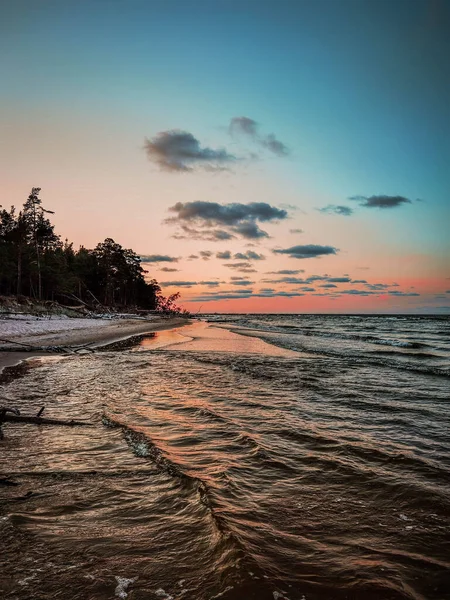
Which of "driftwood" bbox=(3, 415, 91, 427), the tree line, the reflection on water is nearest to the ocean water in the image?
"driftwood" bbox=(3, 415, 91, 427)

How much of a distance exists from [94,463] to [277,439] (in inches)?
136

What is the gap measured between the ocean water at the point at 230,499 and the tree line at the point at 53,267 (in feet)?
142

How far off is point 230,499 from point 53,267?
65946 mm

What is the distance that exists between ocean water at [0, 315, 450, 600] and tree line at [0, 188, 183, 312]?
4336cm

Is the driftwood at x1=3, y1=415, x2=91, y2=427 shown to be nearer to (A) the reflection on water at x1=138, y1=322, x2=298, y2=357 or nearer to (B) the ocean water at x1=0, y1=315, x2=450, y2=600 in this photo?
(B) the ocean water at x1=0, y1=315, x2=450, y2=600

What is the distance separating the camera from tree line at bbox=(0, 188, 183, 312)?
177ft

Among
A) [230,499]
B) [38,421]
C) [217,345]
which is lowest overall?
[217,345]

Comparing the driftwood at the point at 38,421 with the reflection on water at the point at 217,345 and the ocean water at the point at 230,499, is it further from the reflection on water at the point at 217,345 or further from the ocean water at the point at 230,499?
the reflection on water at the point at 217,345

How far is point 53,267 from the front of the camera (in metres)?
62.8

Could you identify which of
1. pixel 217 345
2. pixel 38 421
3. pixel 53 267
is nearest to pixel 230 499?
pixel 38 421

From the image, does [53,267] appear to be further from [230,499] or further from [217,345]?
[230,499]

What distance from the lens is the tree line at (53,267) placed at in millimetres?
54062

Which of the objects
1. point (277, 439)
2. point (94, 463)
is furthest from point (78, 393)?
point (277, 439)

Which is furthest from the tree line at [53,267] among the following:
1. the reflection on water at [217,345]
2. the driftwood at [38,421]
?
the driftwood at [38,421]
